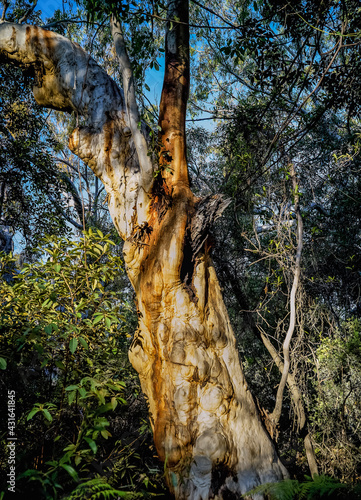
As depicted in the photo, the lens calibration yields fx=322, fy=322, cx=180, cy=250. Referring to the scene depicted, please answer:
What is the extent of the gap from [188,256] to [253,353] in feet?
13.2

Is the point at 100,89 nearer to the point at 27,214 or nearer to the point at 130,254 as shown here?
the point at 130,254

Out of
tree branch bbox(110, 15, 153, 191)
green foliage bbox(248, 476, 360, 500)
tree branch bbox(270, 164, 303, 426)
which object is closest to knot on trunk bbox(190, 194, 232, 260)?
tree branch bbox(110, 15, 153, 191)

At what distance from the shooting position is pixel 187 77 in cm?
320

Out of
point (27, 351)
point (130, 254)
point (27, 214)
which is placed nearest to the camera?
point (27, 351)

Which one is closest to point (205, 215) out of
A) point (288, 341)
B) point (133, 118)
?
point (133, 118)

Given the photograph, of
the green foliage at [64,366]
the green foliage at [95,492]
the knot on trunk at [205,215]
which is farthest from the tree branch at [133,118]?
the green foliage at [95,492]

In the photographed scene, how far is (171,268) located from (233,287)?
270cm

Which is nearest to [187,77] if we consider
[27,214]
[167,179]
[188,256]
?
[167,179]

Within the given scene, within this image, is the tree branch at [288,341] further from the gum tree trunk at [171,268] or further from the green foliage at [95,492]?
the green foliage at [95,492]

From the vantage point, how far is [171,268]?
249 centimetres

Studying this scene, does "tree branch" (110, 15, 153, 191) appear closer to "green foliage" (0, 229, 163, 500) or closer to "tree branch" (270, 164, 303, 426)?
"green foliage" (0, 229, 163, 500)

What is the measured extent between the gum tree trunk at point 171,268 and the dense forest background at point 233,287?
228 mm

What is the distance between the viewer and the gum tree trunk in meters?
2.15

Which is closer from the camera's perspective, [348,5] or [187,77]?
[187,77]
